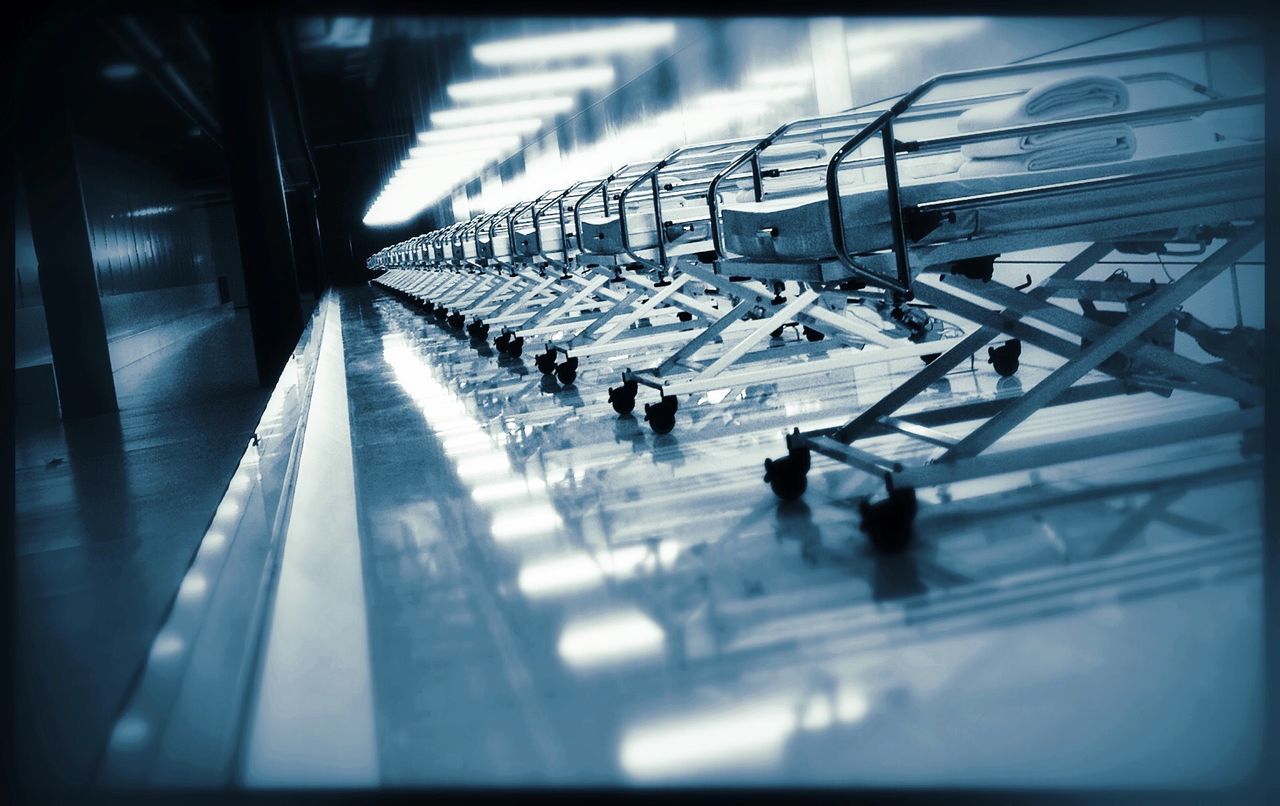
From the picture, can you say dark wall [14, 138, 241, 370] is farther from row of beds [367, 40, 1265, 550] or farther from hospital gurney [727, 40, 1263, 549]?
hospital gurney [727, 40, 1263, 549]

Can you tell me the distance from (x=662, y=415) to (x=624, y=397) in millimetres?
456

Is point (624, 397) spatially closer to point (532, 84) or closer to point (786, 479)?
point (786, 479)

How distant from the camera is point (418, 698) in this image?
1.54 meters

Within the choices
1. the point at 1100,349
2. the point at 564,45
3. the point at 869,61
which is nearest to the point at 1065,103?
the point at 1100,349

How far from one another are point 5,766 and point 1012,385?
3249 millimetres

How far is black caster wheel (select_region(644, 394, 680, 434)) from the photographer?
3.43 metres

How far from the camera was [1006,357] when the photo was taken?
12.5ft

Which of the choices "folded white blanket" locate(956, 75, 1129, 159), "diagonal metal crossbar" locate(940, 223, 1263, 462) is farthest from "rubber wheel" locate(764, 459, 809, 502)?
"folded white blanket" locate(956, 75, 1129, 159)

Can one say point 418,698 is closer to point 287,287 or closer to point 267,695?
point 267,695

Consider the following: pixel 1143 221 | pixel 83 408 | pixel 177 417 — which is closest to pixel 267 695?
pixel 1143 221

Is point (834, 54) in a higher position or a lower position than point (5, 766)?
higher

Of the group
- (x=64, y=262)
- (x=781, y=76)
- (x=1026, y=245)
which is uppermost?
(x=781, y=76)

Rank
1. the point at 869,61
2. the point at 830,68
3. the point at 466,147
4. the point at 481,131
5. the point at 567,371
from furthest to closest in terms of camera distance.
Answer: the point at 466,147 < the point at 481,131 < the point at 830,68 < the point at 869,61 < the point at 567,371

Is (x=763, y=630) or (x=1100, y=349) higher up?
(x=1100, y=349)
